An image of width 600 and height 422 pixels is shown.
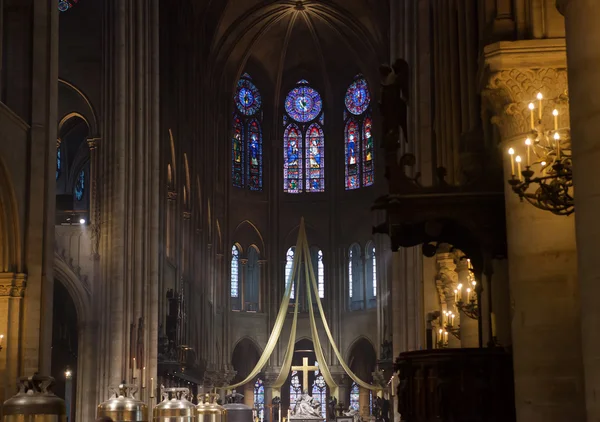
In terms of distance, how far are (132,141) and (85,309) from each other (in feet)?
16.5

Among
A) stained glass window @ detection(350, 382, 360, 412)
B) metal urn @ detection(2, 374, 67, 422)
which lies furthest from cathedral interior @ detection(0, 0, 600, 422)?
metal urn @ detection(2, 374, 67, 422)

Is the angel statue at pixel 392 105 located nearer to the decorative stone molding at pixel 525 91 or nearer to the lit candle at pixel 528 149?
the decorative stone molding at pixel 525 91

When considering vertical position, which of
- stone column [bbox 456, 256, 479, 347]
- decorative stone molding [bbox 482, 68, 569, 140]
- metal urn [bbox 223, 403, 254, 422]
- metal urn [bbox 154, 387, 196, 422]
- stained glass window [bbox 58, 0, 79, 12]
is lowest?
metal urn [bbox 223, 403, 254, 422]

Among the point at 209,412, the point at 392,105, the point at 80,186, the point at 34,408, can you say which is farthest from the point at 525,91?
the point at 80,186

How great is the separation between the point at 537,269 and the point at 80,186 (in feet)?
95.2

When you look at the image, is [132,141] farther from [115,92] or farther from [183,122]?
[183,122]

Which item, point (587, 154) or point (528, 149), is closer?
point (587, 154)

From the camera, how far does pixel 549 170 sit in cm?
845

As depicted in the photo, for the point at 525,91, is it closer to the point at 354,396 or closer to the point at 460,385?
the point at 460,385

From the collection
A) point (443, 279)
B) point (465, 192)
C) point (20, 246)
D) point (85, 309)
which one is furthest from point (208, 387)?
point (465, 192)

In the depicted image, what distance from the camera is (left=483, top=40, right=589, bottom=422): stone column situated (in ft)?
30.2

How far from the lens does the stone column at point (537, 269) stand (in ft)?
30.2

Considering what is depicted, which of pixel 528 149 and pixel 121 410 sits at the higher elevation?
pixel 528 149

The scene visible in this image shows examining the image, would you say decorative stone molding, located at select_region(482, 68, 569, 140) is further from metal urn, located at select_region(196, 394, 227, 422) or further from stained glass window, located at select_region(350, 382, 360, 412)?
stained glass window, located at select_region(350, 382, 360, 412)
